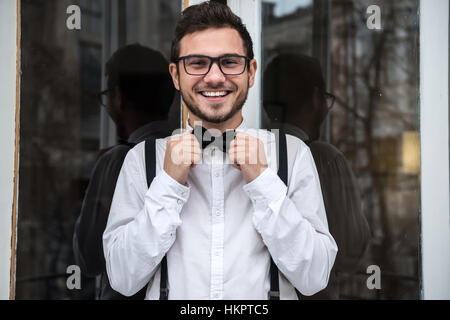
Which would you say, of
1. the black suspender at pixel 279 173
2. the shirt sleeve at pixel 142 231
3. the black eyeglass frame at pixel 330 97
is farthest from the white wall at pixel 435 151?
the shirt sleeve at pixel 142 231

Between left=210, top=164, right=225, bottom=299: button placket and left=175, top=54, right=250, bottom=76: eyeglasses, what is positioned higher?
left=175, top=54, right=250, bottom=76: eyeglasses

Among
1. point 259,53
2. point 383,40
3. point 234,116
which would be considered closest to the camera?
point 234,116

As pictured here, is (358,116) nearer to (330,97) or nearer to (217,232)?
(330,97)

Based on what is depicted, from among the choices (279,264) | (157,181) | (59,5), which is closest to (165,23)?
(59,5)

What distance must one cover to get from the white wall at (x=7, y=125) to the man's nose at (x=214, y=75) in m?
0.93

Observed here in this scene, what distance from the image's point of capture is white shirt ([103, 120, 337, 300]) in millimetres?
1188

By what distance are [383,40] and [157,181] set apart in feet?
5.90

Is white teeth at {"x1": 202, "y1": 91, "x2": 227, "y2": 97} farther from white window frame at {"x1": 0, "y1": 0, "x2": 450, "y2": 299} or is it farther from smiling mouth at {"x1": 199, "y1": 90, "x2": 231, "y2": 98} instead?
white window frame at {"x1": 0, "y1": 0, "x2": 450, "y2": 299}

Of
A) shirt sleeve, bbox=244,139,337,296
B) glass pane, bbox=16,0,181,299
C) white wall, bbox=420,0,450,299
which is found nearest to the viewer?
shirt sleeve, bbox=244,139,337,296

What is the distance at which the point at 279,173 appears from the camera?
1.30 m

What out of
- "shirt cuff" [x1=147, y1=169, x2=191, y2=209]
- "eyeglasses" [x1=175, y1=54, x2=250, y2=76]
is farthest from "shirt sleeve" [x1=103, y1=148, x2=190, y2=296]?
"eyeglasses" [x1=175, y1=54, x2=250, y2=76]

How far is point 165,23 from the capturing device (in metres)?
2.40

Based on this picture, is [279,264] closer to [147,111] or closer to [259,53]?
[259,53]

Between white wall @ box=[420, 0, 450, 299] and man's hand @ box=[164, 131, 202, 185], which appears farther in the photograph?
white wall @ box=[420, 0, 450, 299]
